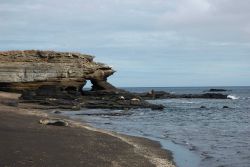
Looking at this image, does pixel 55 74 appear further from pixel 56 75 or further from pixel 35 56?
pixel 35 56

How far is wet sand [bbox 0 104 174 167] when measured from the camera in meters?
11.4

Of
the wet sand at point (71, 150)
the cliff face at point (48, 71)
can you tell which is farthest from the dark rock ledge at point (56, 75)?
the wet sand at point (71, 150)

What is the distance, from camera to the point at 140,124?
29.9m

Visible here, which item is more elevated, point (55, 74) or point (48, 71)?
point (48, 71)

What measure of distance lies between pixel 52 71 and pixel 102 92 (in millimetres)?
6302

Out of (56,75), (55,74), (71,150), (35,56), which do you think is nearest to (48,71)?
(55,74)

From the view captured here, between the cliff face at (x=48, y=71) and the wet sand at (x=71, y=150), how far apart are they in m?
35.6

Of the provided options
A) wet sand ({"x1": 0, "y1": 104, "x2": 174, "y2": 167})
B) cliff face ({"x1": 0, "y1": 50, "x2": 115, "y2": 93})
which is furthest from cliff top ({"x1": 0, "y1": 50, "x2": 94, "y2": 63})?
Answer: wet sand ({"x1": 0, "y1": 104, "x2": 174, "y2": 167})

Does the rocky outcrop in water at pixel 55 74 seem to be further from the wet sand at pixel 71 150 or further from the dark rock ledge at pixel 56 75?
the wet sand at pixel 71 150

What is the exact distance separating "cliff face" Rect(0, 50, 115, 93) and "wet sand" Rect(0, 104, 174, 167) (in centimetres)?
3561

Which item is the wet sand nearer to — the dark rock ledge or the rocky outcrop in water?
the dark rock ledge

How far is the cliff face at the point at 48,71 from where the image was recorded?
5462 cm

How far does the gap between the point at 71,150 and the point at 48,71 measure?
42.0m

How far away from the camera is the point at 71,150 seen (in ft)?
45.2
